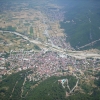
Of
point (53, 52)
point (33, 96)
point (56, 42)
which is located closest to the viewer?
point (33, 96)

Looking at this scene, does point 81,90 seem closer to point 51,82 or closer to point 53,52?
point 51,82

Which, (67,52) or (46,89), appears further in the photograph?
(67,52)

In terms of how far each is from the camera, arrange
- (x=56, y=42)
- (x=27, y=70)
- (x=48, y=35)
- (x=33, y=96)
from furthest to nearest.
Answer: (x=48, y=35)
(x=56, y=42)
(x=27, y=70)
(x=33, y=96)

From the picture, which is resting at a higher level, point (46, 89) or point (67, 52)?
point (46, 89)

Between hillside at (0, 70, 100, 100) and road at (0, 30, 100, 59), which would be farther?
road at (0, 30, 100, 59)

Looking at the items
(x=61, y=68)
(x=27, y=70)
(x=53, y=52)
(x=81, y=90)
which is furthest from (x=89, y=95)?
(x=53, y=52)

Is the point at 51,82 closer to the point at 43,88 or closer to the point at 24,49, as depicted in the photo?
the point at 43,88

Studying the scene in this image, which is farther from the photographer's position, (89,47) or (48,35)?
(48,35)

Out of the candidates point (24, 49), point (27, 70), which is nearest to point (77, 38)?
point (24, 49)

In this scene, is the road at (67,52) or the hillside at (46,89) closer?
the hillside at (46,89)
